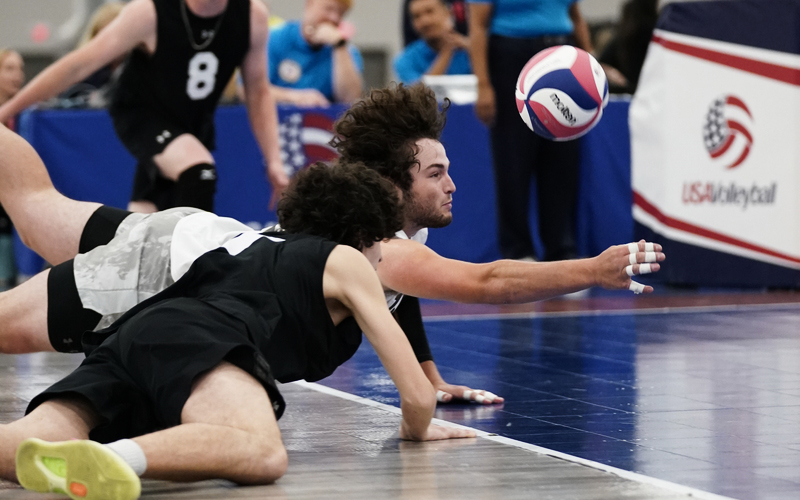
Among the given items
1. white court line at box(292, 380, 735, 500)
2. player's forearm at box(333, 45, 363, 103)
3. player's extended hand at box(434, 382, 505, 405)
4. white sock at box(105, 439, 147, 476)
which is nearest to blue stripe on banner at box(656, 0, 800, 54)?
player's forearm at box(333, 45, 363, 103)

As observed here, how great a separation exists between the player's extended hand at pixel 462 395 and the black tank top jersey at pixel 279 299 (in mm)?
→ 1054

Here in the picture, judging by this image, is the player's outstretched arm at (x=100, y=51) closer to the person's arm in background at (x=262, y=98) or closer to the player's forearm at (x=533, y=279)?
the person's arm in background at (x=262, y=98)

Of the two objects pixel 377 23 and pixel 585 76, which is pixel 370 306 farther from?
pixel 377 23

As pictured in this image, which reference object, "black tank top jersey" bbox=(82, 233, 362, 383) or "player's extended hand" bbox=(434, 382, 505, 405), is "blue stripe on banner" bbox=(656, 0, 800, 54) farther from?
"black tank top jersey" bbox=(82, 233, 362, 383)

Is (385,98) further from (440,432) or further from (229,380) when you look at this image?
(229,380)

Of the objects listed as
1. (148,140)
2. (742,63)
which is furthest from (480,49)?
(148,140)

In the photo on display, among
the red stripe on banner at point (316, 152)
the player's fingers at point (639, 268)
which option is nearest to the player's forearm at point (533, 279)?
the player's fingers at point (639, 268)

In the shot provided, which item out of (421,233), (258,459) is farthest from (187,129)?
(258,459)

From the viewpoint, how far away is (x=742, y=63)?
28.8 feet

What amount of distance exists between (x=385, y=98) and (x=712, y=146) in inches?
190

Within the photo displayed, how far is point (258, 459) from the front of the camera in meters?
3.25

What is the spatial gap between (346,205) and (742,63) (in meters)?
5.74

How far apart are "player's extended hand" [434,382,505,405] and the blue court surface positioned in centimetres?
3

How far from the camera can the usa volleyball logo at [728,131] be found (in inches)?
344
